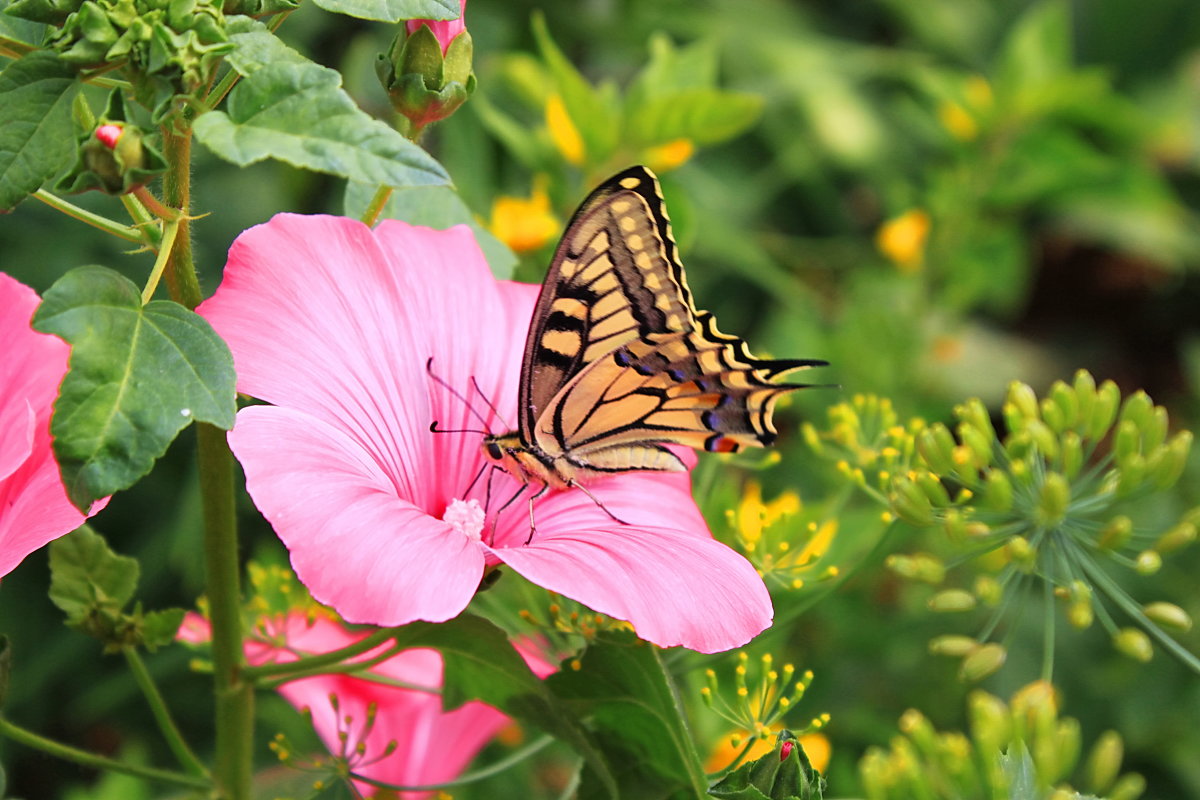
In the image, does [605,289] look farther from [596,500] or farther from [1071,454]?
[1071,454]

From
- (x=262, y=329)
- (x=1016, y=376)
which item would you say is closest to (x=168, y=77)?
(x=262, y=329)

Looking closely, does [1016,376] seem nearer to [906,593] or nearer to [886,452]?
[906,593]

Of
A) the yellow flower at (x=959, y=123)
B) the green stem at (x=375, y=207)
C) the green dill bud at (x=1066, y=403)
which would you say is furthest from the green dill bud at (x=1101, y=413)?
the yellow flower at (x=959, y=123)

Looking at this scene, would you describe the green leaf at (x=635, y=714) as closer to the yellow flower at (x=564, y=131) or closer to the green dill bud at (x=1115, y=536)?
the green dill bud at (x=1115, y=536)

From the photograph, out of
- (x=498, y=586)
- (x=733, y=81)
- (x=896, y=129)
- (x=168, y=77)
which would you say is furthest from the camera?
(x=896, y=129)

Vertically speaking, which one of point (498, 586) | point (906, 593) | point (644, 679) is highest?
point (644, 679)

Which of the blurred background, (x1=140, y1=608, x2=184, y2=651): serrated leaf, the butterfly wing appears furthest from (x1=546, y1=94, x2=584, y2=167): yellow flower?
(x1=140, y1=608, x2=184, y2=651): serrated leaf

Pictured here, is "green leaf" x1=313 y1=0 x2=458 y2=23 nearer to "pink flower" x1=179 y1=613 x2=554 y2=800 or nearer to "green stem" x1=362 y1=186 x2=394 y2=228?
"green stem" x1=362 y1=186 x2=394 y2=228

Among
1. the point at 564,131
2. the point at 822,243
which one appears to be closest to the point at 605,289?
the point at 564,131
